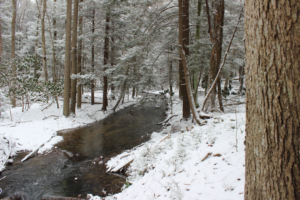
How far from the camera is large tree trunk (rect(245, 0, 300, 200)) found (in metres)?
1.23

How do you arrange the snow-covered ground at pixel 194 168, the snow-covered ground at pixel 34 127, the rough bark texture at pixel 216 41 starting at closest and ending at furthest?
the snow-covered ground at pixel 194 168 → the snow-covered ground at pixel 34 127 → the rough bark texture at pixel 216 41

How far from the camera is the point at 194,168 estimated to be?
11.6ft

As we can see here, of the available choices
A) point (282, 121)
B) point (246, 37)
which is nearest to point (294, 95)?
point (282, 121)

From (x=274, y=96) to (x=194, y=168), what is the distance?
2651 millimetres

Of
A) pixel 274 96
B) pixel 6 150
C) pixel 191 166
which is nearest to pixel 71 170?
pixel 6 150

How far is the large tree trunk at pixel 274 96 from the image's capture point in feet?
4.03

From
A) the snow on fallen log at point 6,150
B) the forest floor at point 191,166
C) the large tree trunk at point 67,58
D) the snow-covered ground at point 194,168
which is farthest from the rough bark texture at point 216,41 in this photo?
the large tree trunk at point 67,58

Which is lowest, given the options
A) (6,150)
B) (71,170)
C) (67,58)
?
(71,170)

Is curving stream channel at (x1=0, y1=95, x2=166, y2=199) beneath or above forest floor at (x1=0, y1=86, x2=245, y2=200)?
beneath

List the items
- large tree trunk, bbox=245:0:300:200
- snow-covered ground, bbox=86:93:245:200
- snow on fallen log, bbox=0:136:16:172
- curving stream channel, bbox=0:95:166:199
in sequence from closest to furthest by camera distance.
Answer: large tree trunk, bbox=245:0:300:200 → snow-covered ground, bbox=86:93:245:200 → curving stream channel, bbox=0:95:166:199 → snow on fallen log, bbox=0:136:16:172

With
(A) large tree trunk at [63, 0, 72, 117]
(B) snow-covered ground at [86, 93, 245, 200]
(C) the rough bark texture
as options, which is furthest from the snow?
(A) large tree trunk at [63, 0, 72, 117]

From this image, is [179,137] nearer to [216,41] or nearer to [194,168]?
[194,168]

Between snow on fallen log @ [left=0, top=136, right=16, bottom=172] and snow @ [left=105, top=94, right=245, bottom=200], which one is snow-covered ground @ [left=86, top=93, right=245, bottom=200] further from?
snow on fallen log @ [left=0, top=136, right=16, bottom=172]

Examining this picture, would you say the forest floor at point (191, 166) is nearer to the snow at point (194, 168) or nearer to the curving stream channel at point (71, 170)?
the snow at point (194, 168)
